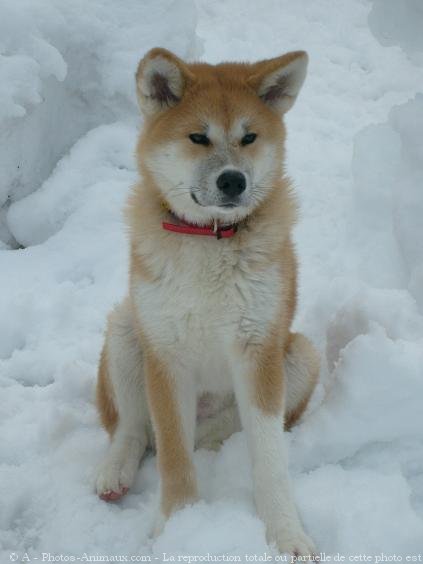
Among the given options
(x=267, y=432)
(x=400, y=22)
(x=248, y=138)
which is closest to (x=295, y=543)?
(x=267, y=432)

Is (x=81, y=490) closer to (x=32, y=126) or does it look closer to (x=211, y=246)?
(x=211, y=246)

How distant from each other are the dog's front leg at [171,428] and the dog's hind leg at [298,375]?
514mm

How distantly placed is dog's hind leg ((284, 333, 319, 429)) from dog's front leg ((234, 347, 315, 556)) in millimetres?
332

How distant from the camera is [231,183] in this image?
244 cm

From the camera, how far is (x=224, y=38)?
23.6ft

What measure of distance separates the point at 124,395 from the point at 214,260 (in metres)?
0.82

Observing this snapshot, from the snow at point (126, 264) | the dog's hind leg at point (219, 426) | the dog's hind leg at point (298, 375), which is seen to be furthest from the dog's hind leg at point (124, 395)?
the dog's hind leg at point (298, 375)

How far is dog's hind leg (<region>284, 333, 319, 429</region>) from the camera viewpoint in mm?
2979

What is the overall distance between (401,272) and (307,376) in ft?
4.53

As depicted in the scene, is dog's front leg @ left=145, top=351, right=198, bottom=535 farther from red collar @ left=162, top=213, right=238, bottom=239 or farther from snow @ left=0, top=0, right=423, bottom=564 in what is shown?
red collar @ left=162, top=213, right=238, bottom=239

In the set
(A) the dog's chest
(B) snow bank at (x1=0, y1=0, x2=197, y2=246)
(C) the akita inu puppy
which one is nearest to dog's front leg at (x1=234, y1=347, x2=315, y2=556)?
(C) the akita inu puppy

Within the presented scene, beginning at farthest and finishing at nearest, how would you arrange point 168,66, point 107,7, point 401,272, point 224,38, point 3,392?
1. point 224,38
2. point 107,7
3. point 401,272
4. point 3,392
5. point 168,66

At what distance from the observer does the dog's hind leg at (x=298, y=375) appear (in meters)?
2.98

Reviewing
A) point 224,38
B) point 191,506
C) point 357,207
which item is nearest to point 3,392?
point 191,506
